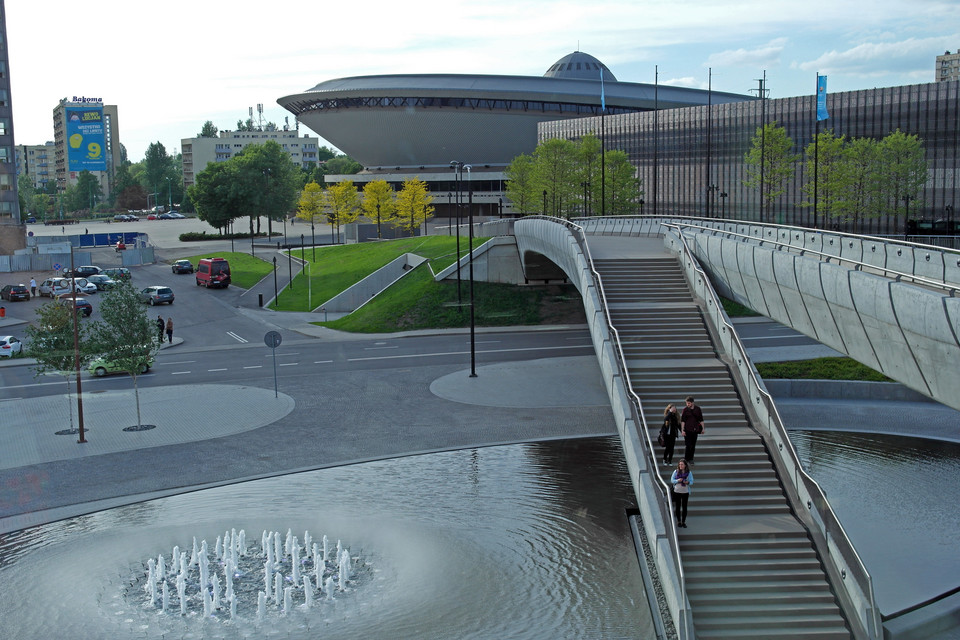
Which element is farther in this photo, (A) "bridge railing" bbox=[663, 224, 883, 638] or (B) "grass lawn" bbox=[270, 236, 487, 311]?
(B) "grass lawn" bbox=[270, 236, 487, 311]

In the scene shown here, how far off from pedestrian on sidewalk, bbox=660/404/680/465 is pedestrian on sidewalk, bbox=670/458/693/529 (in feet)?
3.67

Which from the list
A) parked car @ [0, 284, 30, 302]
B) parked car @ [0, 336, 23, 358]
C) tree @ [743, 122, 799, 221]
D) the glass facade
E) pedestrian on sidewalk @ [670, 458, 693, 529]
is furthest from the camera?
the glass facade

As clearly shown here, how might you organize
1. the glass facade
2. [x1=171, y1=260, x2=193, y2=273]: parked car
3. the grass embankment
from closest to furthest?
the grass embankment < the glass facade < [x1=171, y1=260, x2=193, y2=273]: parked car

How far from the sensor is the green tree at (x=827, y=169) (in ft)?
182

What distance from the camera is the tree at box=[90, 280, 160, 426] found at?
28.9m

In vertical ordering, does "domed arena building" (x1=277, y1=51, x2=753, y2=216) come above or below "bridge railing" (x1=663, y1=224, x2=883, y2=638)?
above

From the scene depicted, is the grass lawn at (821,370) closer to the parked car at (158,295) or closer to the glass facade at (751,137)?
the glass facade at (751,137)

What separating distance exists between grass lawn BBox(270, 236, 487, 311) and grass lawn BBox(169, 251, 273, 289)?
3.61 m

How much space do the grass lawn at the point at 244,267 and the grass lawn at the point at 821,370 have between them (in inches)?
1696

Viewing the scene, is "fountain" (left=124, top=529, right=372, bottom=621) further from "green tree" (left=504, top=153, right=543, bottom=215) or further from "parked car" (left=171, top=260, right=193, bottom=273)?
"parked car" (left=171, top=260, right=193, bottom=273)

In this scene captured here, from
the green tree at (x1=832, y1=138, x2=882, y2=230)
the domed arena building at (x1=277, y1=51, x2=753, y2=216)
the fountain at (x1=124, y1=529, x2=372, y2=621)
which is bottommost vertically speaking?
the fountain at (x1=124, y1=529, x2=372, y2=621)

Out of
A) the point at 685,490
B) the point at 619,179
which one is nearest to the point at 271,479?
the point at 685,490

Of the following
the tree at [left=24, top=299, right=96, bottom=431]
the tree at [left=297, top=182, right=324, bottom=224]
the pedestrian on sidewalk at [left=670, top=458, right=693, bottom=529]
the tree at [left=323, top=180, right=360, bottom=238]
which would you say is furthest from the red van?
the pedestrian on sidewalk at [left=670, top=458, right=693, bottom=529]

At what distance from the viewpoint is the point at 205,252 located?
8938 cm
